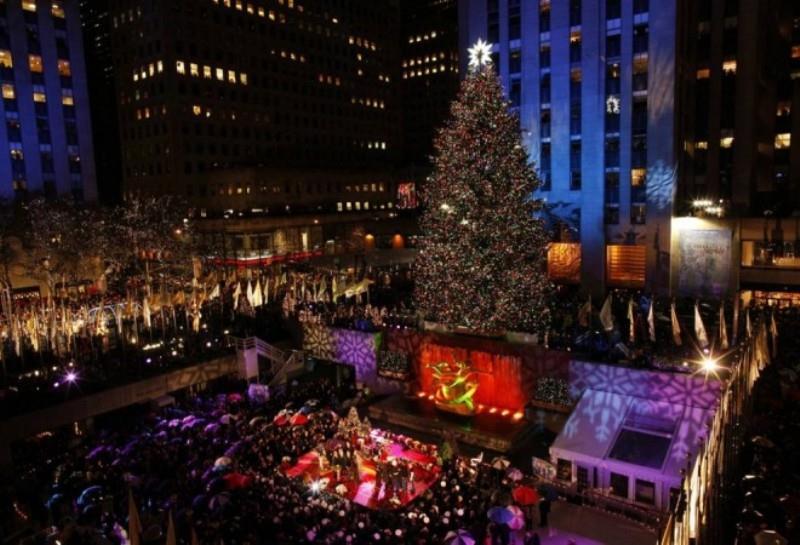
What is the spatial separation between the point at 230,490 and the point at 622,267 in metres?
31.7

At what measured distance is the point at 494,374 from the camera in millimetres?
23312

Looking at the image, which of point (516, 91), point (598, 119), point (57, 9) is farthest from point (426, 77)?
point (598, 119)

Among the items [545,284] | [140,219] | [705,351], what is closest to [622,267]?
[545,284]

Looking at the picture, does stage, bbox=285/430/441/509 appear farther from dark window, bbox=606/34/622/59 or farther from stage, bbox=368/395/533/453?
dark window, bbox=606/34/622/59

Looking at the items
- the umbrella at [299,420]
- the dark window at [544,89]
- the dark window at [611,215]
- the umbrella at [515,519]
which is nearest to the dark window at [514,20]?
the dark window at [544,89]

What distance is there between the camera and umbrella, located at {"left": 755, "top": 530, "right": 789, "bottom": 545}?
11359 millimetres

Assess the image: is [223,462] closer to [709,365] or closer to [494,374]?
[494,374]

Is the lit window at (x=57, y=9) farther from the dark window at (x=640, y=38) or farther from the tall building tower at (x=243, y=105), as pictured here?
the dark window at (x=640, y=38)

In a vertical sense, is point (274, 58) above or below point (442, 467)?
above

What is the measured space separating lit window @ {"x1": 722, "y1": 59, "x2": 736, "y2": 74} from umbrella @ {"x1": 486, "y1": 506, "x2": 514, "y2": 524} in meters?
46.5

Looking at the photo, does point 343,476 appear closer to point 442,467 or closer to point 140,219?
point 442,467

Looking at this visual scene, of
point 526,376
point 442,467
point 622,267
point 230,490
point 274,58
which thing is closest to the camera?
point 230,490

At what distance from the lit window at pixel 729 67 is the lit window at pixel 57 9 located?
2519 inches

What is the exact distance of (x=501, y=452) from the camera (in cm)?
2070
